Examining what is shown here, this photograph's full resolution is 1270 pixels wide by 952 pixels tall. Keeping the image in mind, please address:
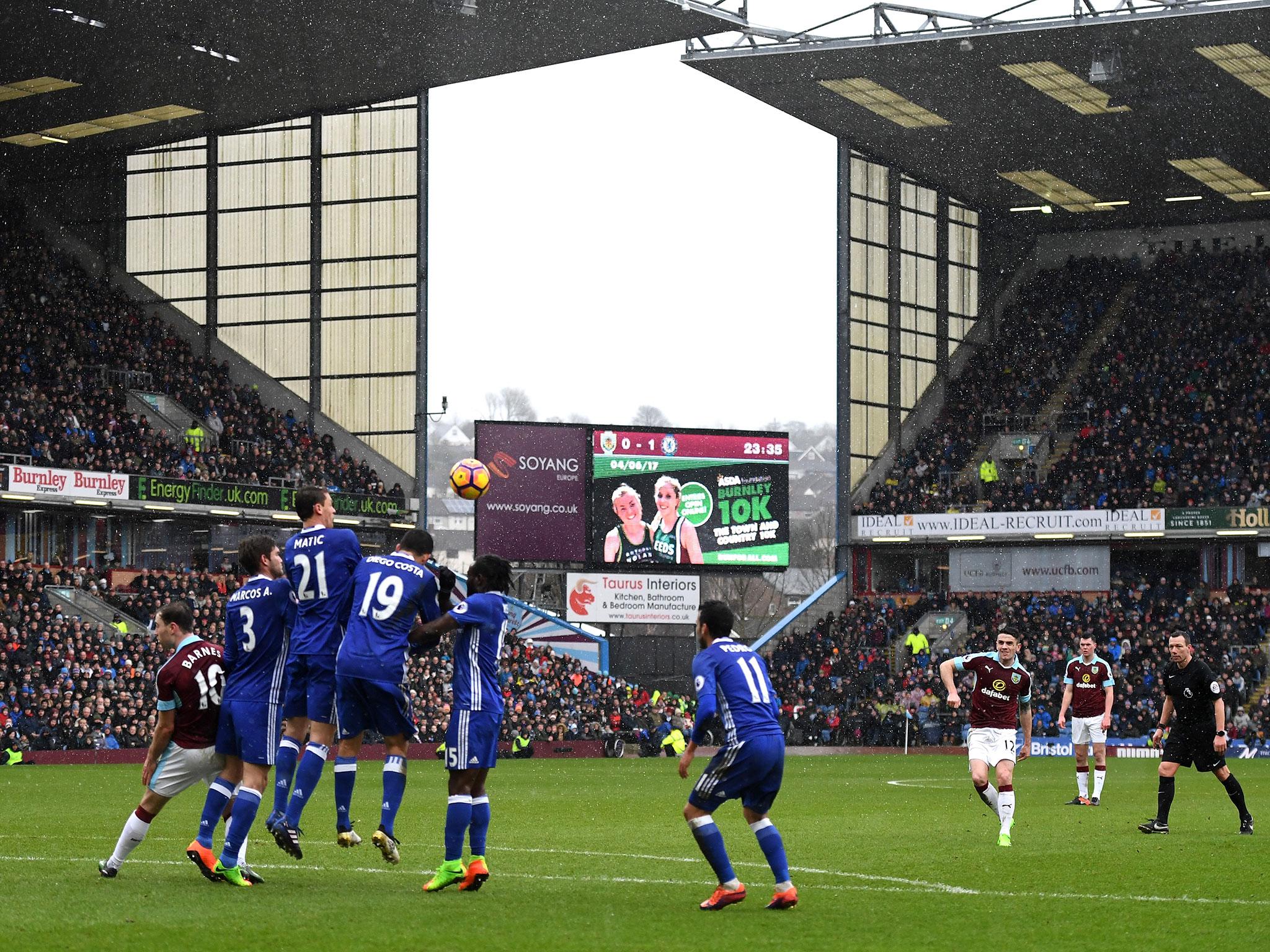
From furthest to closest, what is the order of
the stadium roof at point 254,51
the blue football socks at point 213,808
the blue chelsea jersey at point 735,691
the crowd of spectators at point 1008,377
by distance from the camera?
the crowd of spectators at point 1008,377 → the stadium roof at point 254,51 → the blue football socks at point 213,808 → the blue chelsea jersey at point 735,691

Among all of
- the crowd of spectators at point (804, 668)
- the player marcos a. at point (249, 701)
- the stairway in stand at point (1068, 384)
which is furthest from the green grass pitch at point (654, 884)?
the stairway in stand at point (1068, 384)

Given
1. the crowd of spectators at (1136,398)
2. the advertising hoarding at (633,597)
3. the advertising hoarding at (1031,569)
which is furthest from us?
the advertising hoarding at (1031,569)

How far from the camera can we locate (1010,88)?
50.6 metres

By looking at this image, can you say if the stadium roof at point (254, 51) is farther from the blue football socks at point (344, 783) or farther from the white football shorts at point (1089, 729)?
the blue football socks at point (344, 783)

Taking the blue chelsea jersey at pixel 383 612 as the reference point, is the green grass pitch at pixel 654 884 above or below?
below

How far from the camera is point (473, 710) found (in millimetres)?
11875

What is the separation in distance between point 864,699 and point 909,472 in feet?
37.4

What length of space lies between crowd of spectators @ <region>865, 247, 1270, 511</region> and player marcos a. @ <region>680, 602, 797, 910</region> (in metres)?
45.2

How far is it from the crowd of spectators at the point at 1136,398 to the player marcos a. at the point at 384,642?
45401mm

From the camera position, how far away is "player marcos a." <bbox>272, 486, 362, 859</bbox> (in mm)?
12469

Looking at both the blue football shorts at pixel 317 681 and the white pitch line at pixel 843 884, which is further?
the blue football shorts at pixel 317 681

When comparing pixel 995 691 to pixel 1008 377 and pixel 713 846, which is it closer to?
pixel 713 846

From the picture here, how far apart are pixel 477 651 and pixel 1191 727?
31.6 ft

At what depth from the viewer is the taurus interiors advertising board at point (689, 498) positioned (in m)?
53.5
